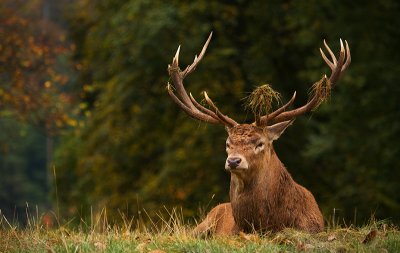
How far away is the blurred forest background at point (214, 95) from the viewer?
19.5m

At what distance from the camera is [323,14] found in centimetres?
2100

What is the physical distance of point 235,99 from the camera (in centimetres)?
2081

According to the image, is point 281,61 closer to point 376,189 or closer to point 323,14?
point 323,14

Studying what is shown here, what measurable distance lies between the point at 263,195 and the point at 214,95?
10.6 m

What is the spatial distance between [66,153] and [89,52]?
22.4ft

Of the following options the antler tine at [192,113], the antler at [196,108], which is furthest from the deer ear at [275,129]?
the antler tine at [192,113]

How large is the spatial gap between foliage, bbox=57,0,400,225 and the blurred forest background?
1.0 inches

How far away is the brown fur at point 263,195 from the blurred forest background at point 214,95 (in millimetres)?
8798

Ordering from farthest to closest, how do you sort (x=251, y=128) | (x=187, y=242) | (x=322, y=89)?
(x=322, y=89) → (x=251, y=128) → (x=187, y=242)

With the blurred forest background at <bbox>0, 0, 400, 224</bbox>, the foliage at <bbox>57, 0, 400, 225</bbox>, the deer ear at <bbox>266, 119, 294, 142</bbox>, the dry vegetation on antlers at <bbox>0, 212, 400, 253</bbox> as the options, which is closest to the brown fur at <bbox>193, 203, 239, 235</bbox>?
the deer ear at <bbox>266, 119, 294, 142</bbox>

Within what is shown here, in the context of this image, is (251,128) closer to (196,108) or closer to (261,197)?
(261,197)

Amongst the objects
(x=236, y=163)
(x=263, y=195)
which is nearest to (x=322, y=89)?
(x=263, y=195)

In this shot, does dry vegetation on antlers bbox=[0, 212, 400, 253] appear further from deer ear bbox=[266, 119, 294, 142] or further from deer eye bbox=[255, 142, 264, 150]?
deer ear bbox=[266, 119, 294, 142]

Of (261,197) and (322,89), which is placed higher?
(322,89)
